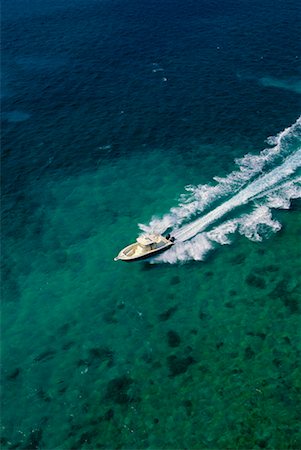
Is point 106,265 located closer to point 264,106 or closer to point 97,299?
point 97,299

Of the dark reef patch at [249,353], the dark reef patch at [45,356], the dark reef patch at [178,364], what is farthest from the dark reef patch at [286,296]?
the dark reef patch at [45,356]

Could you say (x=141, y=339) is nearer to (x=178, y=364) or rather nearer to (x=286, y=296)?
(x=178, y=364)

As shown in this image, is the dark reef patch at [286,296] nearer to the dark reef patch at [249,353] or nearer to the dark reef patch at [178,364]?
the dark reef patch at [249,353]

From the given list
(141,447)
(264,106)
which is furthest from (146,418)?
(264,106)

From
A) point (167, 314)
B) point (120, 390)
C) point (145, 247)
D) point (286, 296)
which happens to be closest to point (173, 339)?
point (167, 314)

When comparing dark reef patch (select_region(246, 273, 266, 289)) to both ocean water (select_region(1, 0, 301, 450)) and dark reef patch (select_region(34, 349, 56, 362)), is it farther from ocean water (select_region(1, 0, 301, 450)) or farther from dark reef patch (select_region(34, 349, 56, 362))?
dark reef patch (select_region(34, 349, 56, 362))

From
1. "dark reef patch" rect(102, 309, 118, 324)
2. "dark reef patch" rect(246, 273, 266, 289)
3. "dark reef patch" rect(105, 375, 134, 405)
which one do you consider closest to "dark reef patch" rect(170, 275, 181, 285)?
"dark reef patch" rect(102, 309, 118, 324)
